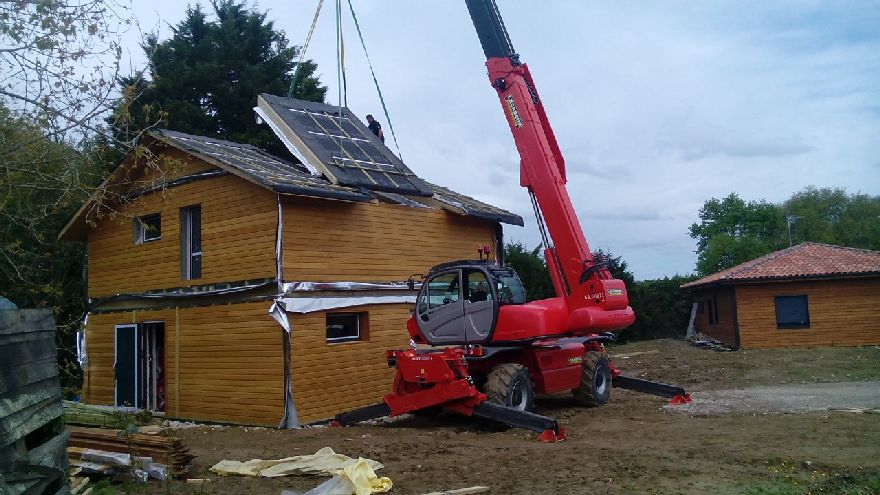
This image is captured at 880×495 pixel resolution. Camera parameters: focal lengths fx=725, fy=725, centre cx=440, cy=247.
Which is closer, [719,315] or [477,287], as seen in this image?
[477,287]

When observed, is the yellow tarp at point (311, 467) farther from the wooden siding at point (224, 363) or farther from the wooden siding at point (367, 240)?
the wooden siding at point (367, 240)

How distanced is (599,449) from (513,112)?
20.7 ft

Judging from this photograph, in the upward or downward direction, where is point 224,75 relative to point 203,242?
upward

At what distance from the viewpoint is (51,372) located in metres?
5.21

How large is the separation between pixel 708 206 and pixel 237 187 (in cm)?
6394

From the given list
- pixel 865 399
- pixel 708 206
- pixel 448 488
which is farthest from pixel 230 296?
pixel 708 206

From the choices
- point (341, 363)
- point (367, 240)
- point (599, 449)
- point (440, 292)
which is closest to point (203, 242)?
point (367, 240)

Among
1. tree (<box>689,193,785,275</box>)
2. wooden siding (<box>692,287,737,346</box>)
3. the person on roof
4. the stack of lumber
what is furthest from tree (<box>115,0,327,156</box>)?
tree (<box>689,193,785,275</box>)

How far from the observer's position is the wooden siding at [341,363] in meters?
13.0

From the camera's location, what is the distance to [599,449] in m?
9.38

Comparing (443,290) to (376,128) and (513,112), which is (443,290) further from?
(376,128)

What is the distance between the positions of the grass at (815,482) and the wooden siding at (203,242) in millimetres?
8796

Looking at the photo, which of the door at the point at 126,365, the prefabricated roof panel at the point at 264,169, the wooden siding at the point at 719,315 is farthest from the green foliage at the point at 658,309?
the door at the point at 126,365

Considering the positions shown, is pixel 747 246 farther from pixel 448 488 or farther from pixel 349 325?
pixel 448 488
